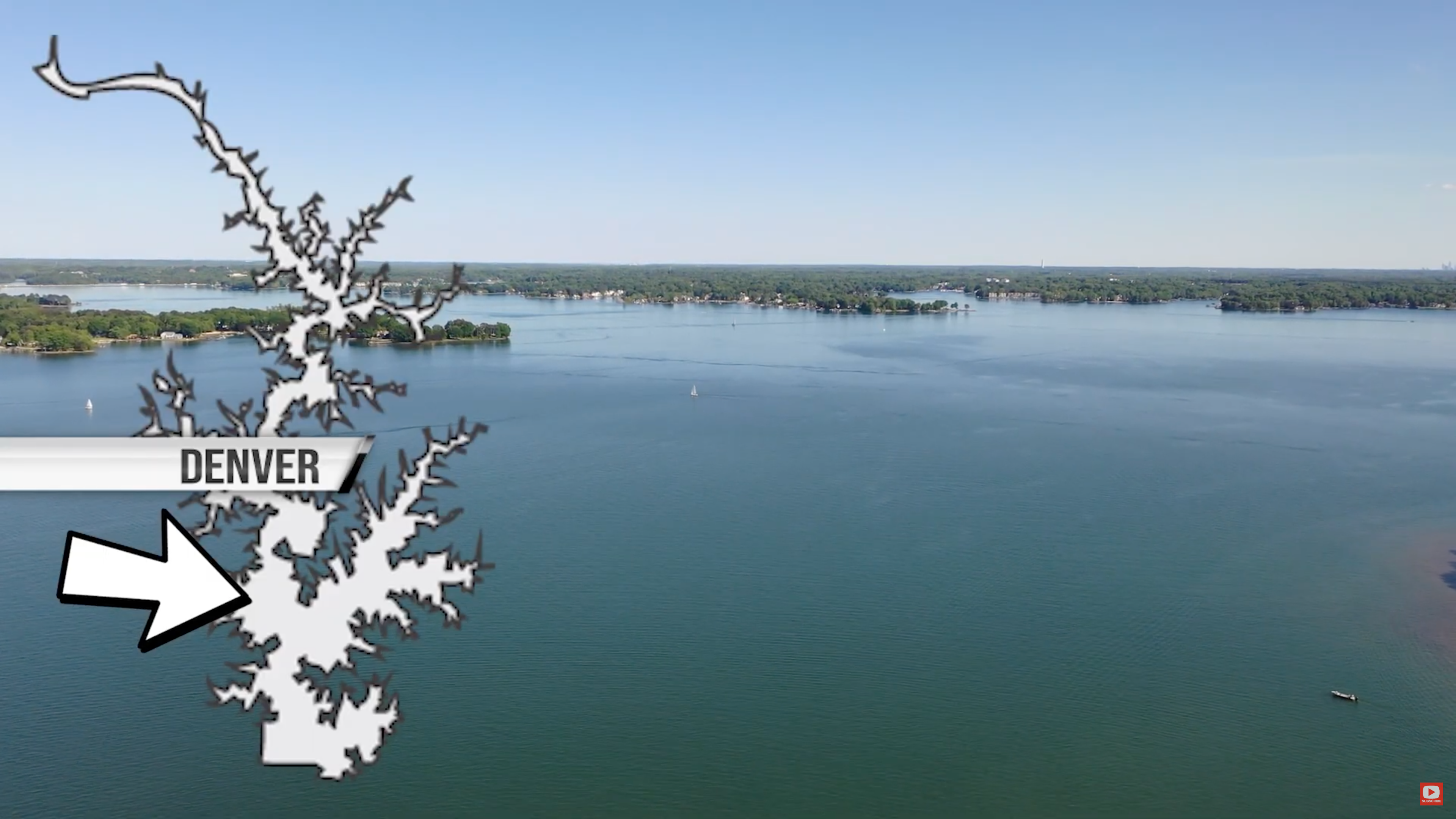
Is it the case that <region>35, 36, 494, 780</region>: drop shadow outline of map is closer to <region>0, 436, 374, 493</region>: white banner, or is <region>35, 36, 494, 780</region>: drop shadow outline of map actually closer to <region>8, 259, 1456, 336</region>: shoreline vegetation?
<region>0, 436, 374, 493</region>: white banner

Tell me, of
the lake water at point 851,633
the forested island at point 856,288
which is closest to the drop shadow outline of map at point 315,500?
the lake water at point 851,633

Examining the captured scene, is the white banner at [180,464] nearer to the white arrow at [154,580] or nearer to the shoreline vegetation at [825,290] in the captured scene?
the white arrow at [154,580]

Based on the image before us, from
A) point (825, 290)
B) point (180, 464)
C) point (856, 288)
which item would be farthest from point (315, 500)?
point (856, 288)

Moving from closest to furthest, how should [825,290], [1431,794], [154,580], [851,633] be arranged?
[154,580] → [1431,794] → [851,633] → [825,290]

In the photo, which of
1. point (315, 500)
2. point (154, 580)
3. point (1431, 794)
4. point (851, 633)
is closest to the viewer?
point (154, 580)

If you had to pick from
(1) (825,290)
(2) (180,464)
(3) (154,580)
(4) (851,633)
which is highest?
(1) (825,290)

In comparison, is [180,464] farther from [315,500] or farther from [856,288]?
[856,288]

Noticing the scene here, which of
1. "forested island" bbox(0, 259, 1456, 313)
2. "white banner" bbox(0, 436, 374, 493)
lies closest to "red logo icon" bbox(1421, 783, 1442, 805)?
"white banner" bbox(0, 436, 374, 493)
